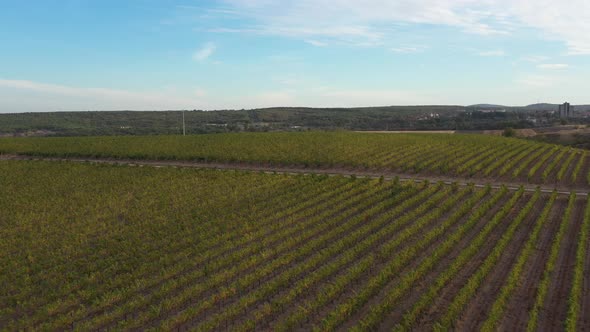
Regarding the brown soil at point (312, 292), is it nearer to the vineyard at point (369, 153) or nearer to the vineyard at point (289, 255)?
the vineyard at point (289, 255)

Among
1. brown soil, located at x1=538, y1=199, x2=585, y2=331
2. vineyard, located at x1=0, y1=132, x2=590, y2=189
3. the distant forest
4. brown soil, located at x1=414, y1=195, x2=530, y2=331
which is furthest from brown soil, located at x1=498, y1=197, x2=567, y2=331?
the distant forest

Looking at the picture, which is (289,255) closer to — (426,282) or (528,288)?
(426,282)

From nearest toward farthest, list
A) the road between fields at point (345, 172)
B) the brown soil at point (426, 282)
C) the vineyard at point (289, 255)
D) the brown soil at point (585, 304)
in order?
the brown soil at point (585, 304) < the brown soil at point (426, 282) < the vineyard at point (289, 255) < the road between fields at point (345, 172)

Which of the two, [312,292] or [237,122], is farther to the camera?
[237,122]

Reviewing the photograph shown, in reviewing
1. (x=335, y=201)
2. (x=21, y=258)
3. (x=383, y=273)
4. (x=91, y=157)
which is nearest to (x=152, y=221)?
(x=21, y=258)

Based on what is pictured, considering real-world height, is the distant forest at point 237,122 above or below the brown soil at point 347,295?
above

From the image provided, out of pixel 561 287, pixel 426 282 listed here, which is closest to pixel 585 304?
pixel 561 287

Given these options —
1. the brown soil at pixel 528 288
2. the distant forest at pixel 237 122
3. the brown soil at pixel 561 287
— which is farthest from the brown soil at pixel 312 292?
the distant forest at pixel 237 122
